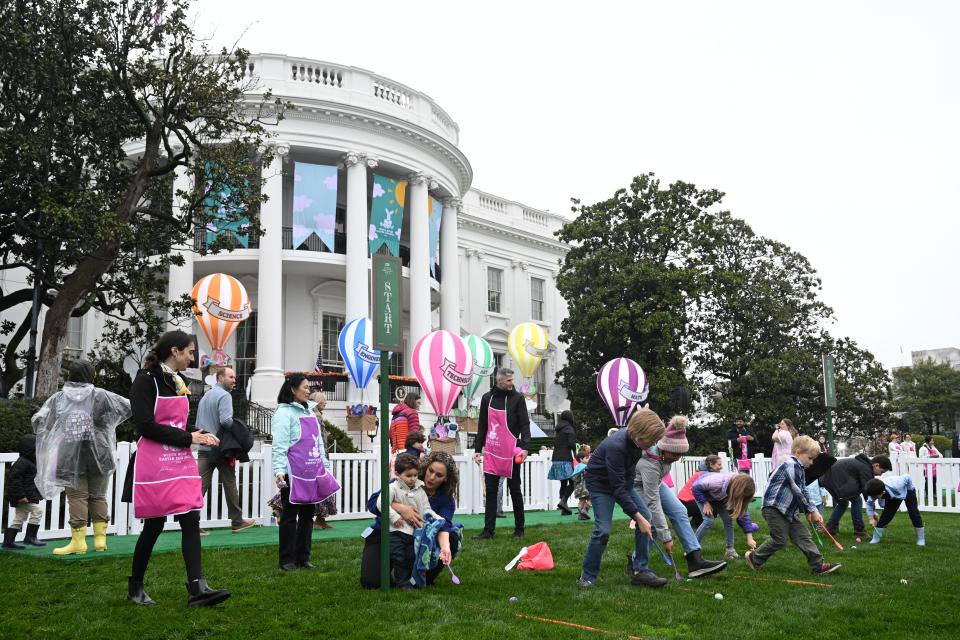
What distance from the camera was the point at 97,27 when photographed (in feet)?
53.8

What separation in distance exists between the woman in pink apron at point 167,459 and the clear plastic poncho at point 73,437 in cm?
306

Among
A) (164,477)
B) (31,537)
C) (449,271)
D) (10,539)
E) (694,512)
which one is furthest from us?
(449,271)

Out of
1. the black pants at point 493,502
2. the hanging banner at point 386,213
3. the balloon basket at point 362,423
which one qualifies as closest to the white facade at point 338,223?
the hanging banner at point 386,213

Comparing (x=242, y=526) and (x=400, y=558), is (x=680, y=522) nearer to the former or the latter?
(x=400, y=558)

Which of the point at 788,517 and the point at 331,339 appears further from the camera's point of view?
the point at 331,339

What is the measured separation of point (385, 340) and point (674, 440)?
2880 mm

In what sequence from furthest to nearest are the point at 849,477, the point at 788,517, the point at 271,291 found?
the point at 271,291 → the point at 849,477 → the point at 788,517

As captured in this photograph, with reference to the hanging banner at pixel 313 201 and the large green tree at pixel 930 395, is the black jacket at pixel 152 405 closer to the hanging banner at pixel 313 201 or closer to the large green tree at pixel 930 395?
the hanging banner at pixel 313 201

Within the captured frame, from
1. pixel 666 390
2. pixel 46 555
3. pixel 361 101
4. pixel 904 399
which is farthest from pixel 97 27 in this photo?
pixel 904 399

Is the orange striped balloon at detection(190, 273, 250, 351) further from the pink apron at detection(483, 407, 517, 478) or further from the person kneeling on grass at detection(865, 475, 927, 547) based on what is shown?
the person kneeling on grass at detection(865, 475, 927, 547)

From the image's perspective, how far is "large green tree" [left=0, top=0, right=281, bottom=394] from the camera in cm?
1571

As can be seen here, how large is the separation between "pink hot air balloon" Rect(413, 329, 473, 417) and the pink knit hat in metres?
16.4

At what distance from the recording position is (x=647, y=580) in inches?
278

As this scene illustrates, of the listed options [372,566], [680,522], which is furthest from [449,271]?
[372,566]
